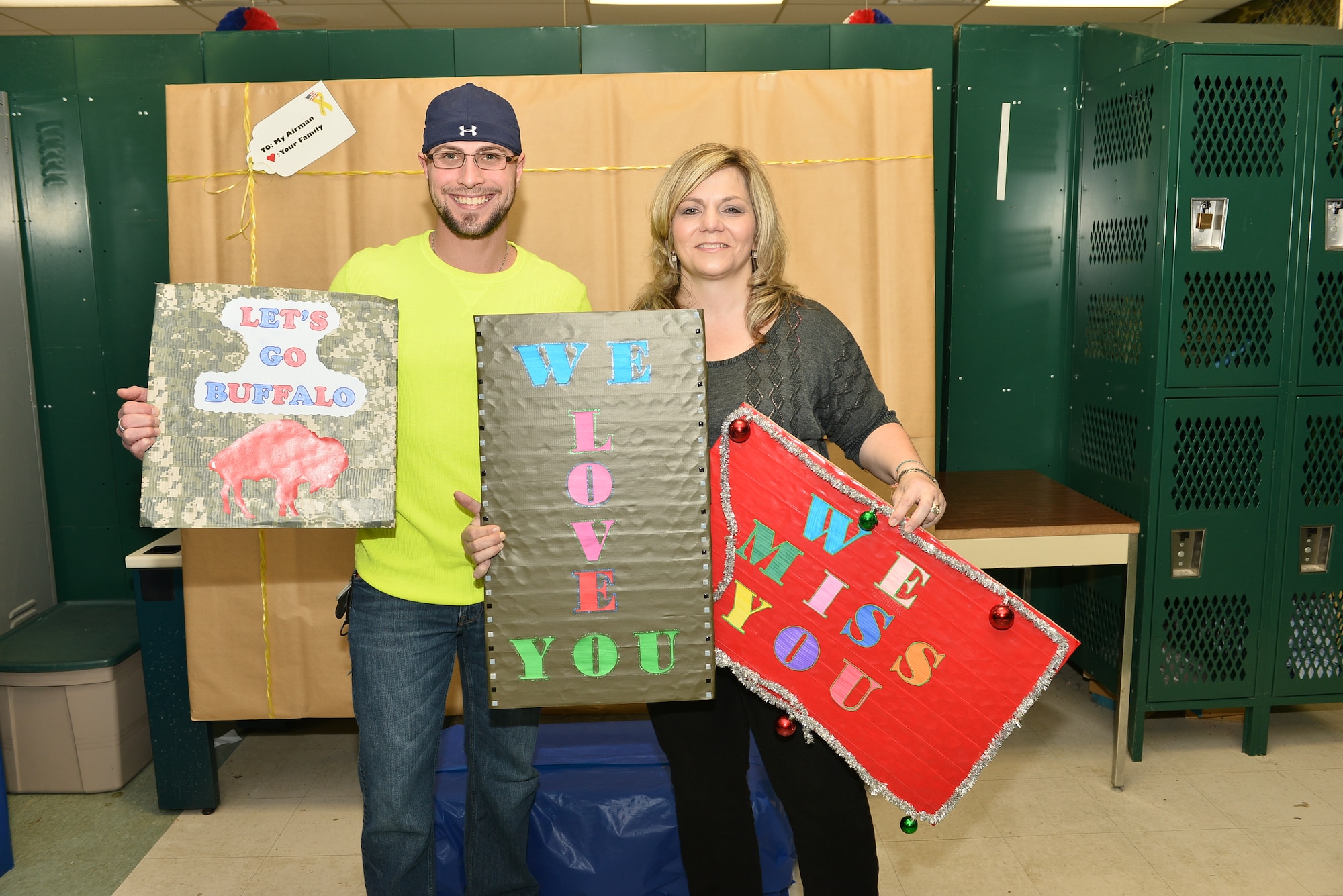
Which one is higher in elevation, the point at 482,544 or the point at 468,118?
the point at 468,118

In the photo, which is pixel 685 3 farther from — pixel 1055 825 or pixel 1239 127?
pixel 1055 825

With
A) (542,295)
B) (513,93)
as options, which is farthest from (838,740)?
(513,93)

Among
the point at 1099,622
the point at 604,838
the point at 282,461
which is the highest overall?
the point at 282,461

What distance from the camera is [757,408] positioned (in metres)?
1.46

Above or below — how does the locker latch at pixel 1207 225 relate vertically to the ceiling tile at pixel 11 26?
below

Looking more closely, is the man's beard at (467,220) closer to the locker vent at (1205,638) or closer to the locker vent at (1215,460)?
the locker vent at (1215,460)

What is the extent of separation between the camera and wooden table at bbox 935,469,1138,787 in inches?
96.7

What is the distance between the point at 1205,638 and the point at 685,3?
4.44m

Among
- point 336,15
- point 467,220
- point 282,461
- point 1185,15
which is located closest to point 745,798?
point 282,461

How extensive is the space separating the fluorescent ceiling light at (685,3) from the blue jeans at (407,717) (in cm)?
472

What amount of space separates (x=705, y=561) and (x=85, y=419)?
8.36 feet

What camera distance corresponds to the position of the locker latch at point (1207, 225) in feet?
8.39

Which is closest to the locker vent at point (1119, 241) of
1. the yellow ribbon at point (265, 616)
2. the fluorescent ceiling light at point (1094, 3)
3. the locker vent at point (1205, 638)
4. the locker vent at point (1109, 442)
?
the locker vent at point (1109, 442)

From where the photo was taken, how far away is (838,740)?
4.83ft
